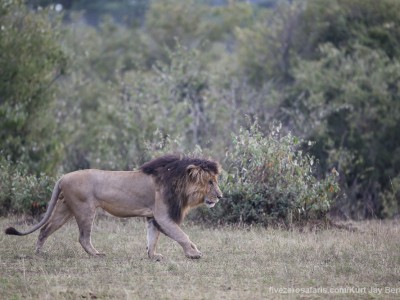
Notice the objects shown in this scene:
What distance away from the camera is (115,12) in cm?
5412

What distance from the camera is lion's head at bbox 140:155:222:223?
10016mm

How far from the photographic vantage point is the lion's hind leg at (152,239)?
984 centimetres

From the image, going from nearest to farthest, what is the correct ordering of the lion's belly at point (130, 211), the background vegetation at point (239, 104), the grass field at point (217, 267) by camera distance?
the grass field at point (217, 267) < the lion's belly at point (130, 211) < the background vegetation at point (239, 104)

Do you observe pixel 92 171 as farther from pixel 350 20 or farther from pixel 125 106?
pixel 350 20

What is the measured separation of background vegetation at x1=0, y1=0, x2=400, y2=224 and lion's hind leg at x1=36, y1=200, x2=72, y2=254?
11.4 ft

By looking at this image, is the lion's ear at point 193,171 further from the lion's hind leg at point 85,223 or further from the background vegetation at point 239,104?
the background vegetation at point 239,104

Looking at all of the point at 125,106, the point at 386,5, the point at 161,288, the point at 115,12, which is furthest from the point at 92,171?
the point at 115,12

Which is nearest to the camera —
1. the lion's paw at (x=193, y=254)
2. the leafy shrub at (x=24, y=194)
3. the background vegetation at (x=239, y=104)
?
the lion's paw at (x=193, y=254)

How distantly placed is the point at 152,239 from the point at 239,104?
1540 cm

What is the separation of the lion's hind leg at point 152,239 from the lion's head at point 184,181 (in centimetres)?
30

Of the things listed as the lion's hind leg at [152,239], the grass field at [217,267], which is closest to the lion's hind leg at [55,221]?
the grass field at [217,267]

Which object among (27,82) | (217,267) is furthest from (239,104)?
(217,267)

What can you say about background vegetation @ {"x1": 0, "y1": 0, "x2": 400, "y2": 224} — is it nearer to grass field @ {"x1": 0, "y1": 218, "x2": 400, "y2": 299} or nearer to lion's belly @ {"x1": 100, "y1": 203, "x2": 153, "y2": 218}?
grass field @ {"x1": 0, "y1": 218, "x2": 400, "y2": 299}

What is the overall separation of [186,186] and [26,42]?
1306 cm
